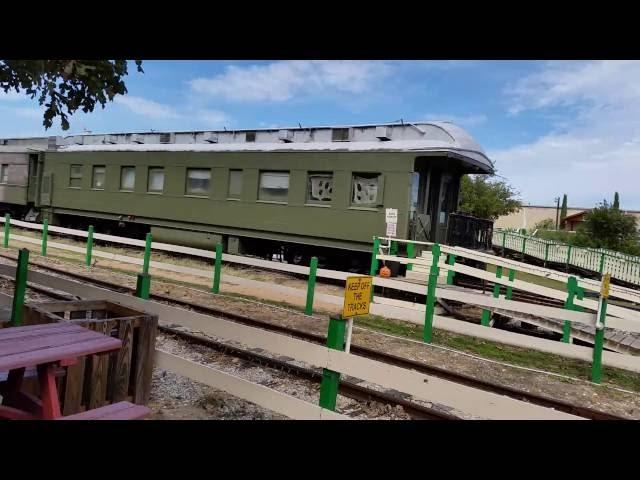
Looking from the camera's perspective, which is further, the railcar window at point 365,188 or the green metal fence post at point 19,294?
the railcar window at point 365,188

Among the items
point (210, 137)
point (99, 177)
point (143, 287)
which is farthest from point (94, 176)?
point (143, 287)

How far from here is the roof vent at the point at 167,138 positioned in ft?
50.2

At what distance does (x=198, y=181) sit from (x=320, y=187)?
12.8 feet

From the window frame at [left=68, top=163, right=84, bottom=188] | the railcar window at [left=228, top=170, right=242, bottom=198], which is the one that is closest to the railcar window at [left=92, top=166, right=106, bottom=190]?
the window frame at [left=68, top=163, right=84, bottom=188]

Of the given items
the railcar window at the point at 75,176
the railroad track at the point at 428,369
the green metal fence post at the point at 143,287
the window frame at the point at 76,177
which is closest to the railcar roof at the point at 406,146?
the railroad track at the point at 428,369

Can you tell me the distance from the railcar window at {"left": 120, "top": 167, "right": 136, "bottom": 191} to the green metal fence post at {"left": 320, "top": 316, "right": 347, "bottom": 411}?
527 inches

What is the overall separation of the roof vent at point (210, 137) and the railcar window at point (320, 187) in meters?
3.98

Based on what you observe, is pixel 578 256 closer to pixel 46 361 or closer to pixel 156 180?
pixel 156 180

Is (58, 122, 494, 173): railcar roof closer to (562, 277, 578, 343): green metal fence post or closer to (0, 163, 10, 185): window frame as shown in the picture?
(562, 277, 578, 343): green metal fence post

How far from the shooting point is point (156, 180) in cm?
1479

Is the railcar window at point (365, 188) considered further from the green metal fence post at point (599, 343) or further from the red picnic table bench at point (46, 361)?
the red picnic table bench at point (46, 361)

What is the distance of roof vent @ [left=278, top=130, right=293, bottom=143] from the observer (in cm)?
1269
